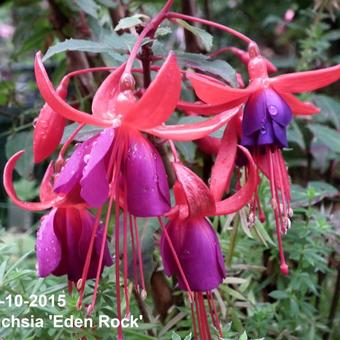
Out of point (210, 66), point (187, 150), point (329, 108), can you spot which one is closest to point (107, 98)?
point (210, 66)

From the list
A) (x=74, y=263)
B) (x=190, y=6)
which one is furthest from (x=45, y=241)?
(x=190, y=6)

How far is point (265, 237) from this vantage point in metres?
0.83

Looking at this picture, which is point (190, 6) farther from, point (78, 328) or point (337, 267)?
point (78, 328)

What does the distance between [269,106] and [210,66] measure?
13 centimetres

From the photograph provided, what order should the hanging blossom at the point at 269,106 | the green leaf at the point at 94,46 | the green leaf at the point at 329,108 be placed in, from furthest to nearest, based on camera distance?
the green leaf at the point at 329,108
the green leaf at the point at 94,46
the hanging blossom at the point at 269,106

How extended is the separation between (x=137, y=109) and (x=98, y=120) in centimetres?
5

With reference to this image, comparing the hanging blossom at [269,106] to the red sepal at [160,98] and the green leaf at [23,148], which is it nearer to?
the red sepal at [160,98]

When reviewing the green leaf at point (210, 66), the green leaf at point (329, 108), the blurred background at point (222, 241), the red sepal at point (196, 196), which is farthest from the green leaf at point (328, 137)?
the red sepal at point (196, 196)

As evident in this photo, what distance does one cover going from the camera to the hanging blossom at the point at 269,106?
0.60 metres

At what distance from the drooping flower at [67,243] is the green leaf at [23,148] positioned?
0.56 metres

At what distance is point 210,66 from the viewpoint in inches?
28.6

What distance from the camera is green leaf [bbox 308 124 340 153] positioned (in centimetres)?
117

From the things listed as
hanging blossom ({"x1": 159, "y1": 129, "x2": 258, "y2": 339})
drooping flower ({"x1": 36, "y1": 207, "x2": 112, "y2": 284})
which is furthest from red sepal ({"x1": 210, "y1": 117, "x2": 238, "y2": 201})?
drooping flower ({"x1": 36, "y1": 207, "x2": 112, "y2": 284})

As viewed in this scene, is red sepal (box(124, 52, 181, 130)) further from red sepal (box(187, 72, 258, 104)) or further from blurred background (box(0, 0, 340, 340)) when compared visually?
blurred background (box(0, 0, 340, 340))
